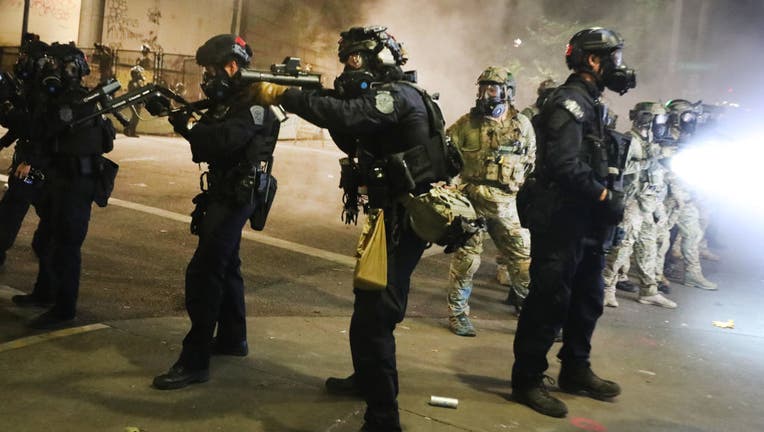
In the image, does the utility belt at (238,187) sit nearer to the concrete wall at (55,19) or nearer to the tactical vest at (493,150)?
the tactical vest at (493,150)

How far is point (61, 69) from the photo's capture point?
466 cm

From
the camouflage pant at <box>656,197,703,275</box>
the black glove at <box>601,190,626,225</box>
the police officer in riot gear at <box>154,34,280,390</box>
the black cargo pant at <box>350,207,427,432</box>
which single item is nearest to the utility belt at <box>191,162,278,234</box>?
the police officer in riot gear at <box>154,34,280,390</box>

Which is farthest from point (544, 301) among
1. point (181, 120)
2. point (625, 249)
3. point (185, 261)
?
point (185, 261)

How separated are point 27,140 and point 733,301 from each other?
7.03 metres

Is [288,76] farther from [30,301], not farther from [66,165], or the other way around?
[30,301]

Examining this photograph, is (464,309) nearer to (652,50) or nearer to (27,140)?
(27,140)

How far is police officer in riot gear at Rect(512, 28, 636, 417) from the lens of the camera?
399 cm

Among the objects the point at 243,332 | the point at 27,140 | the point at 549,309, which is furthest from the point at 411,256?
the point at 27,140

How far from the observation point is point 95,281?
19.2 feet

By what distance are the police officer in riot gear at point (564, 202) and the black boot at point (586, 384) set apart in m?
0.38

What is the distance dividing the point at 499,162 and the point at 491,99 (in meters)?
0.52

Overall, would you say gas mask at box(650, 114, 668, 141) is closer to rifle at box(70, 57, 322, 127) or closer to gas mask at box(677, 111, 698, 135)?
gas mask at box(677, 111, 698, 135)

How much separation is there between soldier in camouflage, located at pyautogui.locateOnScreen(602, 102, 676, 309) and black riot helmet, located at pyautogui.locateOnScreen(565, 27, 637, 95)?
3299 mm

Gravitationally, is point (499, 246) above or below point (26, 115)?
below
